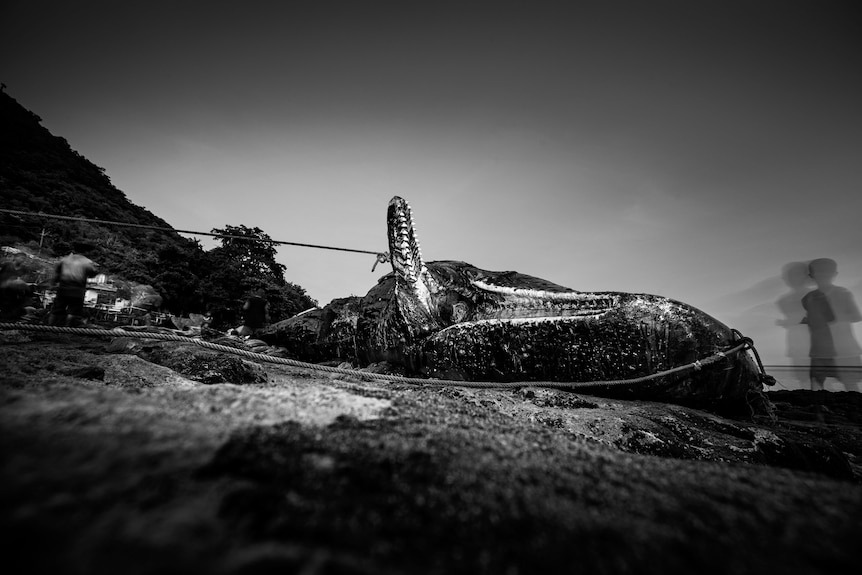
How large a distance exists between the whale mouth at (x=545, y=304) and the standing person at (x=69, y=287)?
24.6 feet

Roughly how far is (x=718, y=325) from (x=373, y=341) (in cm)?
430

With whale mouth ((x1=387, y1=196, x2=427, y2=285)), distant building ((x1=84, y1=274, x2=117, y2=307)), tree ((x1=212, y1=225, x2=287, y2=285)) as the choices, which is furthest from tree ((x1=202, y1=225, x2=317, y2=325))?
whale mouth ((x1=387, y1=196, x2=427, y2=285))

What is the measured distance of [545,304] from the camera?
3777 mm

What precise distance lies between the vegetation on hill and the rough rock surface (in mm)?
22441

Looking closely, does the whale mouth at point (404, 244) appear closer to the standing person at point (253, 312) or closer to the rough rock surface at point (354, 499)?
the rough rock surface at point (354, 499)

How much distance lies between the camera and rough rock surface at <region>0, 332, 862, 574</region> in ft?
1.70

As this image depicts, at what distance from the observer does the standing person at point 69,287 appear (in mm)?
5914

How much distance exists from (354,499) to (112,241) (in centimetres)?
4984

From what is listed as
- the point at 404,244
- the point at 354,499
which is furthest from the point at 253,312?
the point at 354,499

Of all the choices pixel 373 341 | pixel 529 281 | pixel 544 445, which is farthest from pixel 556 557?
pixel 373 341

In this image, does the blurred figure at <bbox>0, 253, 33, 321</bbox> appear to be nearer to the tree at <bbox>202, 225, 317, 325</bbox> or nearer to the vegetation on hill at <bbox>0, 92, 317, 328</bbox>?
the vegetation on hill at <bbox>0, 92, 317, 328</bbox>

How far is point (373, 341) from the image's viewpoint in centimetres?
526

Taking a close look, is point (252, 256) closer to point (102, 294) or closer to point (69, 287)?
point (102, 294)

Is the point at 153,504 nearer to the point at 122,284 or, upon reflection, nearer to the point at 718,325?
the point at 718,325
